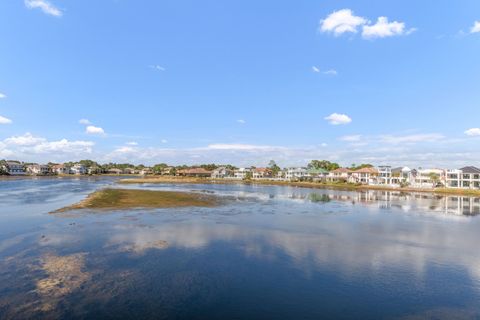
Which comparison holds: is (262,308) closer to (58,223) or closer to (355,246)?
(355,246)

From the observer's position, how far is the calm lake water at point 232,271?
466 inches

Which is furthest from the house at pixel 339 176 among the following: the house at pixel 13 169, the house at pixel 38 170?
the house at pixel 38 170

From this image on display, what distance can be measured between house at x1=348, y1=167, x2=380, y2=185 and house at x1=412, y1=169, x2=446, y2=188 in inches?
506

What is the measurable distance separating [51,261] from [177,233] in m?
9.12

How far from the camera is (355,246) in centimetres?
2153

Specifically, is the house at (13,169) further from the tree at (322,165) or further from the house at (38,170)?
the tree at (322,165)

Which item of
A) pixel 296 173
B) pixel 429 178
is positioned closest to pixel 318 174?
pixel 296 173

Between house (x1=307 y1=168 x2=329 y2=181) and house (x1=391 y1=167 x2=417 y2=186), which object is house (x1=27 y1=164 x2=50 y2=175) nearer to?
house (x1=307 y1=168 x2=329 y2=181)

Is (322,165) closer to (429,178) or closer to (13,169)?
(429,178)

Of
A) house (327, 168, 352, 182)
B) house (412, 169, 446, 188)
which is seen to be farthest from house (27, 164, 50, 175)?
house (412, 169, 446, 188)

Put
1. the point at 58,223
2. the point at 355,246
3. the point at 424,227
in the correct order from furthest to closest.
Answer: the point at 424,227, the point at 58,223, the point at 355,246

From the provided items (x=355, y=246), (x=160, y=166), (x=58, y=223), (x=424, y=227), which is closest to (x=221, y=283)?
(x=355, y=246)

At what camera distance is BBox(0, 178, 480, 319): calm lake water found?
38.9 feet

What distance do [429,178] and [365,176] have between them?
20960mm
